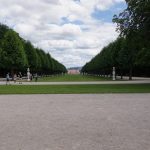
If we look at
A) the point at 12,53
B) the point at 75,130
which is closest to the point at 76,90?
the point at 75,130

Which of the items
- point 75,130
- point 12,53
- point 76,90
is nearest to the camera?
point 75,130

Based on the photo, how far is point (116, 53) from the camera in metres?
91.4

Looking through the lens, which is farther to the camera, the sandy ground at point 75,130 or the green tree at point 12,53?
the green tree at point 12,53

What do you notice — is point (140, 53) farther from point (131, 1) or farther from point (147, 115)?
point (147, 115)

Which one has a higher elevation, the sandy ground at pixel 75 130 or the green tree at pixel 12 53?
the green tree at pixel 12 53

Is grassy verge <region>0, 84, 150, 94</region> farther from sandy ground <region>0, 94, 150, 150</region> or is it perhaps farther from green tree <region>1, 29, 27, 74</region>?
green tree <region>1, 29, 27, 74</region>

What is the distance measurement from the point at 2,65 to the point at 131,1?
4371 cm

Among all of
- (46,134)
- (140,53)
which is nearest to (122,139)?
(46,134)

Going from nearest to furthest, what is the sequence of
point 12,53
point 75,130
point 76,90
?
point 75,130 → point 76,90 → point 12,53

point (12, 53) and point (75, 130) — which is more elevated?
point (12, 53)

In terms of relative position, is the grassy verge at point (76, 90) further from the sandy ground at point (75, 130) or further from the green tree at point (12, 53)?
the green tree at point (12, 53)

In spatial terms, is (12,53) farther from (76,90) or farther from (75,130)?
(75,130)

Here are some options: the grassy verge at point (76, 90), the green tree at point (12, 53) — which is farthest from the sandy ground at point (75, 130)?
the green tree at point (12, 53)

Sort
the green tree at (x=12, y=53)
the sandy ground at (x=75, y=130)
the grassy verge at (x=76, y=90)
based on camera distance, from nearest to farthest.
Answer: the sandy ground at (x=75, y=130), the grassy verge at (x=76, y=90), the green tree at (x=12, y=53)
